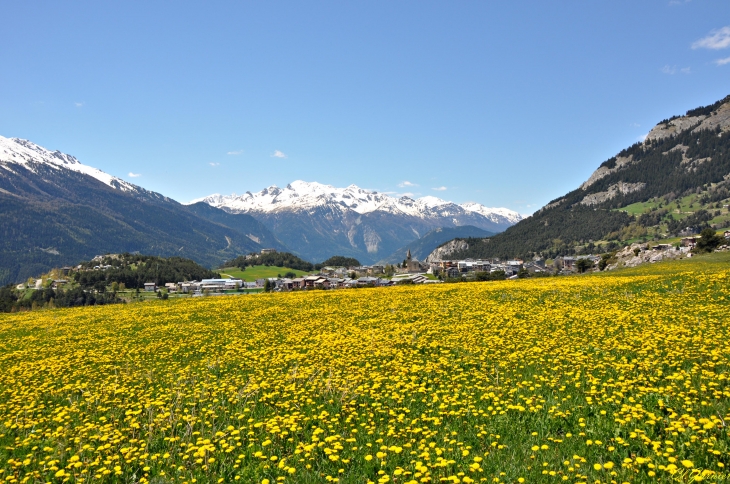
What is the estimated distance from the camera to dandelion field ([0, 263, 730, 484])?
312 inches

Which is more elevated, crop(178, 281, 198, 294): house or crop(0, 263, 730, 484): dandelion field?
crop(178, 281, 198, 294): house

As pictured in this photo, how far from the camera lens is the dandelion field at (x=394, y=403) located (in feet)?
26.0

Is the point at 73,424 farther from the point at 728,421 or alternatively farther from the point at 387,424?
the point at 728,421

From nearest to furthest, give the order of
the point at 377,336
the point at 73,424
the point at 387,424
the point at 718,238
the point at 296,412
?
the point at 387,424 → the point at 296,412 → the point at 73,424 → the point at 377,336 → the point at 718,238

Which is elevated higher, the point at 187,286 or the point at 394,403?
the point at 187,286

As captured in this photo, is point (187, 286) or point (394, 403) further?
point (187, 286)

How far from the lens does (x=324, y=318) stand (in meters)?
27.5

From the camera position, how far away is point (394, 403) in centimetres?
1109

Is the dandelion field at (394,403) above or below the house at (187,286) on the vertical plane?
below

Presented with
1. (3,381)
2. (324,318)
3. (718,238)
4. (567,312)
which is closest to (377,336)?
(324,318)

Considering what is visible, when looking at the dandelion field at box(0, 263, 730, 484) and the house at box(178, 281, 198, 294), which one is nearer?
the dandelion field at box(0, 263, 730, 484)

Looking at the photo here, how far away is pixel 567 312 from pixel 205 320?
25.0m

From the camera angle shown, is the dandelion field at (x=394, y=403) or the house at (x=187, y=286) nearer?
the dandelion field at (x=394, y=403)

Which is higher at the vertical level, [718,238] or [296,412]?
[718,238]
